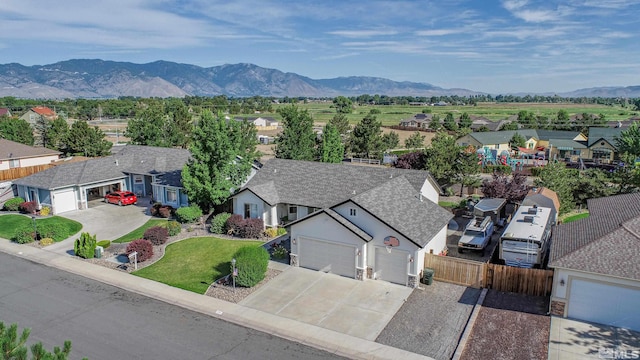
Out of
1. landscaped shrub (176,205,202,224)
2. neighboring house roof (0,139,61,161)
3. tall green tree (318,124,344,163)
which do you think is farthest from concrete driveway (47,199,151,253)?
tall green tree (318,124,344,163)

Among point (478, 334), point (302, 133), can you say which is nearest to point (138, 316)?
point (478, 334)

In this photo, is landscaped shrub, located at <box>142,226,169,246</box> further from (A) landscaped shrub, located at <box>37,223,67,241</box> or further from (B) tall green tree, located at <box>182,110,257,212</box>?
(A) landscaped shrub, located at <box>37,223,67,241</box>

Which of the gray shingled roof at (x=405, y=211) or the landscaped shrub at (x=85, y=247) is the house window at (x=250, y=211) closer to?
the gray shingled roof at (x=405, y=211)

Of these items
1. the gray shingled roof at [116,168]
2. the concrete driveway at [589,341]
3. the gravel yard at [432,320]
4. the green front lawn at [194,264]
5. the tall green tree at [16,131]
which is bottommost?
the green front lawn at [194,264]

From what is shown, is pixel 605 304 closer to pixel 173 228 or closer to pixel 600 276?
pixel 600 276

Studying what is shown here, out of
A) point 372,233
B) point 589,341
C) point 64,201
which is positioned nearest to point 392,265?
point 372,233

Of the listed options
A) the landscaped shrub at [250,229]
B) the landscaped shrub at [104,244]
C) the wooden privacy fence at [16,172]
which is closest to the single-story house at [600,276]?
the landscaped shrub at [250,229]
